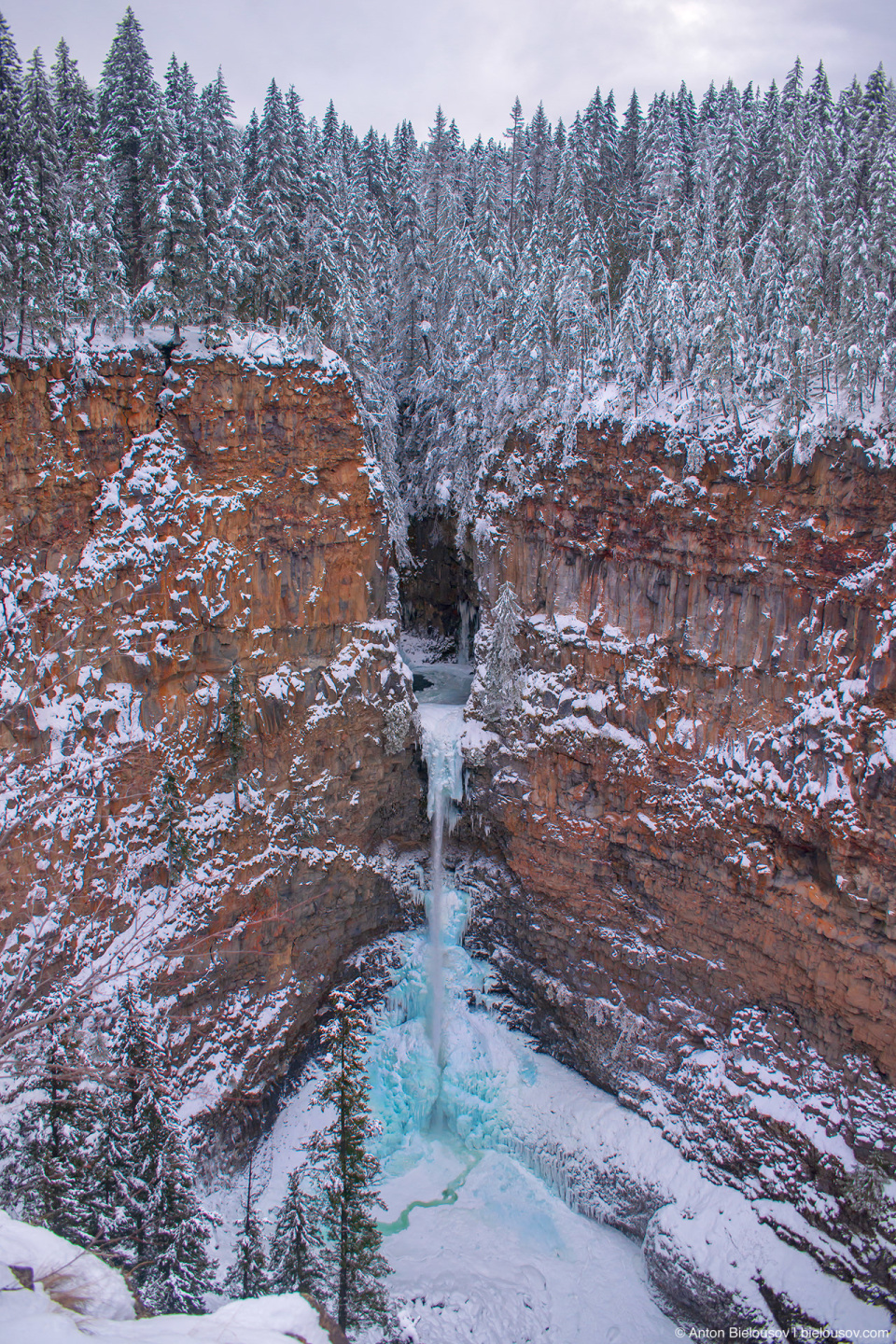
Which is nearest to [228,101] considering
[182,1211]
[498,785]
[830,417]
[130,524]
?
[130,524]

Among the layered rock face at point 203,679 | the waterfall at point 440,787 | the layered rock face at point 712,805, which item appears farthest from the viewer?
the waterfall at point 440,787

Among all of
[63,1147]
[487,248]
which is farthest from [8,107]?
[63,1147]

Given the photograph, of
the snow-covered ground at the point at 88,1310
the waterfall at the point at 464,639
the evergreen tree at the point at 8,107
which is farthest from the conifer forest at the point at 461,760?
the snow-covered ground at the point at 88,1310

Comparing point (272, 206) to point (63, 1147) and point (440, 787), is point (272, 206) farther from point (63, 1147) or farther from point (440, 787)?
point (63, 1147)

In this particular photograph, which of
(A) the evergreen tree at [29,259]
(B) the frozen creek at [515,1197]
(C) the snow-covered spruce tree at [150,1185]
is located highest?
(A) the evergreen tree at [29,259]

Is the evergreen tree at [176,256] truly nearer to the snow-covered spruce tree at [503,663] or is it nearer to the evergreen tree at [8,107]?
the evergreen tree at [8,107]

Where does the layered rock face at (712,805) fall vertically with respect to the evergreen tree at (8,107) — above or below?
below
